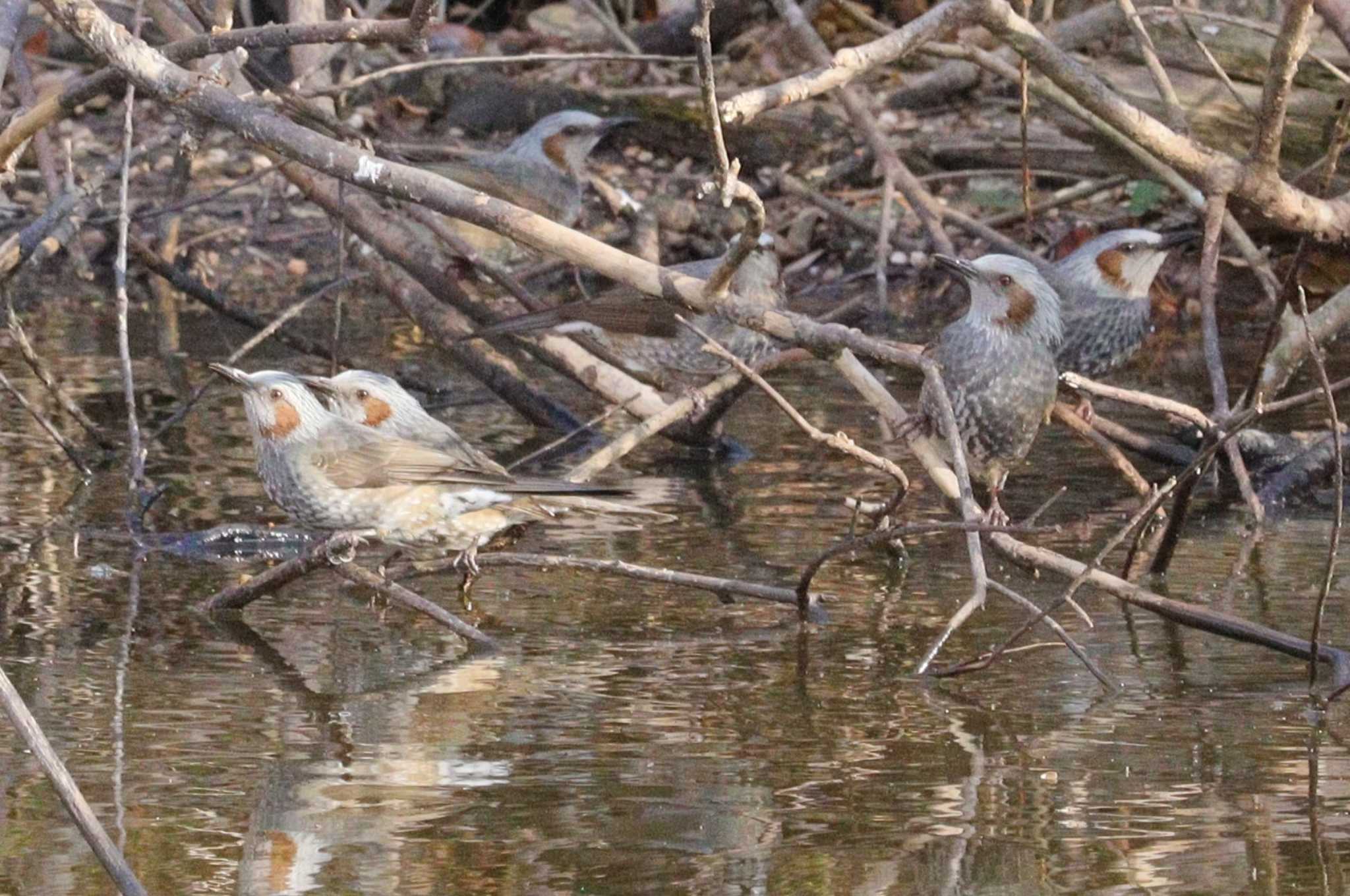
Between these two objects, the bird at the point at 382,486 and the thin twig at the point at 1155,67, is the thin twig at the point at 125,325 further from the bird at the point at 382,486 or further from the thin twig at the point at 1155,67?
the thin twig at the point at 1155,67

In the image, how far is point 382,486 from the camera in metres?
5.27

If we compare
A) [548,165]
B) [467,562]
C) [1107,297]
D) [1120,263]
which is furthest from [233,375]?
[548,165]

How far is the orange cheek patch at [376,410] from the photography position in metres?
5.79

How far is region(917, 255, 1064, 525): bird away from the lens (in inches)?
223

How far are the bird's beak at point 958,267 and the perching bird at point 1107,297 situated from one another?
0.73m

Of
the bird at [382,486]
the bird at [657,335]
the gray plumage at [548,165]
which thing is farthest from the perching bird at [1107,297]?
the gray plumage at [548,165]

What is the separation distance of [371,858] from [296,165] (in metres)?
3.80

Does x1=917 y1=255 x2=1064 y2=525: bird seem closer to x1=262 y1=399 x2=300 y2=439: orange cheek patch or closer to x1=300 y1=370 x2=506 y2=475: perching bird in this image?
x1=300 y1=370 x2=506 y2=475: perching bird

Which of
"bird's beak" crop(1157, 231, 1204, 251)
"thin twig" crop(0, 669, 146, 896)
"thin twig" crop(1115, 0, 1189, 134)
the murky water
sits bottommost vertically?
the murky water

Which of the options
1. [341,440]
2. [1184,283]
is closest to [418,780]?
[341,440]

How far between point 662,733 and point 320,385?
6.82ft

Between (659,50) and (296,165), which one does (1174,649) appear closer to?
(296,165)

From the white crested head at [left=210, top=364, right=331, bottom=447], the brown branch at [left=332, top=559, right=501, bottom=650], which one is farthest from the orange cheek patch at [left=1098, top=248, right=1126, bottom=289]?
the brown branch at [left=332, top=559, right=501, bottom=650]

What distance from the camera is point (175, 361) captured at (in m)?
8.95
